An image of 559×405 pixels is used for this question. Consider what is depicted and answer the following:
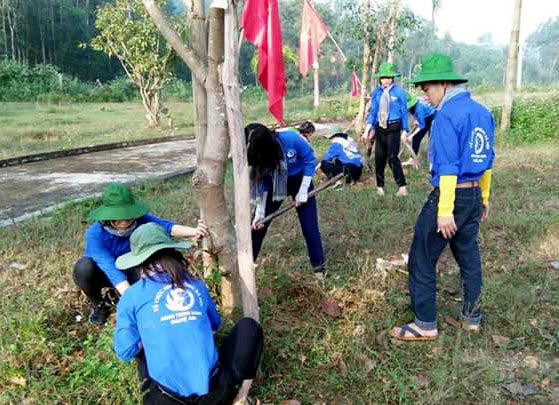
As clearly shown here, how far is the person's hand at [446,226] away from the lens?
291cm

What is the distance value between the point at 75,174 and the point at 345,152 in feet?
14.8

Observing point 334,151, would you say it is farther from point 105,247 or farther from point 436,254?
point 105,247

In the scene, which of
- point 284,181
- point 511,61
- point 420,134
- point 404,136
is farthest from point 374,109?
point 511,61

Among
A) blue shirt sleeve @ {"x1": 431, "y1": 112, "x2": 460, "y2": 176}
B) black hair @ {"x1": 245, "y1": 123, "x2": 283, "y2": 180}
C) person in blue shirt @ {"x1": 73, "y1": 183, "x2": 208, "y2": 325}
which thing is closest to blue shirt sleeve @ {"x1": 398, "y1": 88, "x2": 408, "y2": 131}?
black hair @ {"x1": 245, "y1": 123, "x2": 283, "y2": 180}

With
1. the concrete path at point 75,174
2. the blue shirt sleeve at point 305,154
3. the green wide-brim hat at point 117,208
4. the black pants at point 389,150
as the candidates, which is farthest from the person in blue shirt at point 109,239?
the black pants at point 389,150

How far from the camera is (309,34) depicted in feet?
16.2

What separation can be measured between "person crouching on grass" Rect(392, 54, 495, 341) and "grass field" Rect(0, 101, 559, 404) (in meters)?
0.20

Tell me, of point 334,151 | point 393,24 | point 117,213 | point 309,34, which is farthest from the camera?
point 393,24

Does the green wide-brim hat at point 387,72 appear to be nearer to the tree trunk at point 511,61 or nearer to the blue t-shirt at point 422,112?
the blue t-shirt at point 422,112

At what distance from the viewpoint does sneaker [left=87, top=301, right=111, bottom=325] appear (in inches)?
130

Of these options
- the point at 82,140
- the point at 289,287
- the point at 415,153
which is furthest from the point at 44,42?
the point at 289,287

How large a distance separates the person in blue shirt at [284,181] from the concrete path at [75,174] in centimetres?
303

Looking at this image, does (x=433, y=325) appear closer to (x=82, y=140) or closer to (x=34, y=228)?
(x=34, y=228)

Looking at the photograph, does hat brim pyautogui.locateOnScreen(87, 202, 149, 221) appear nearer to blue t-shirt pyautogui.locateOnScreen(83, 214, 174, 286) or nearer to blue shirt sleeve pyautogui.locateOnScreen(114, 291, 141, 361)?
blue t-shirt pyautogui.locateOnScreen(83, 214, 174, 286)
